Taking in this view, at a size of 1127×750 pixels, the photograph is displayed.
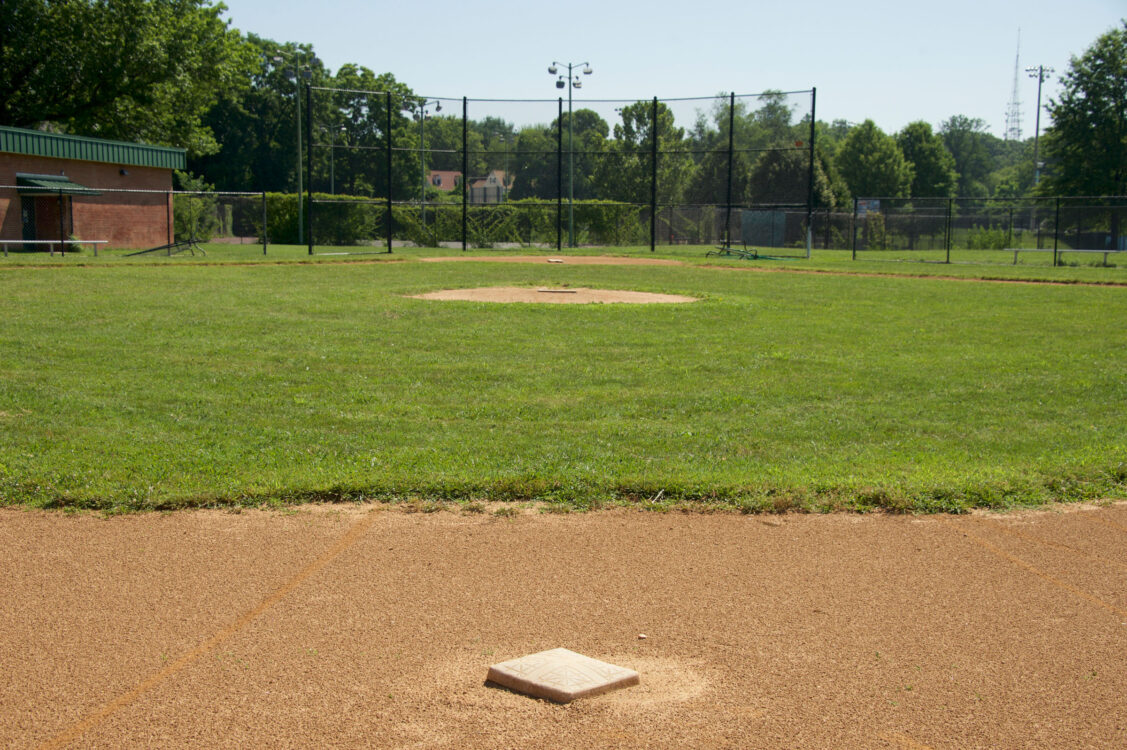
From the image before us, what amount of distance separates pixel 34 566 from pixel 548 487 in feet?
10.5

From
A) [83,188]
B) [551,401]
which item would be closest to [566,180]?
A: [83,188]

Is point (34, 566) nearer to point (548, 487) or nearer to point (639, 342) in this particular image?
point (548, 487)

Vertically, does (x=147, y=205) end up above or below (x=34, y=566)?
above

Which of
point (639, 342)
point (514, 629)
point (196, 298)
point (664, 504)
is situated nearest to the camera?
point (514, 629)

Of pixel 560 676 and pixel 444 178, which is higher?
pixel 444 178

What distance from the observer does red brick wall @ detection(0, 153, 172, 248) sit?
112 ft

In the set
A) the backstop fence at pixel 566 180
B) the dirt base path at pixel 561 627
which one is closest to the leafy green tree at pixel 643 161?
the backstop fence at pixel 566 180

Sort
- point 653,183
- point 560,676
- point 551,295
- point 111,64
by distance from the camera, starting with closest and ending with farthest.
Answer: point 560,676 < point 551,295 < point 653,183 < point 111,64

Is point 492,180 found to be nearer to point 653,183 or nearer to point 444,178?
point 444,178

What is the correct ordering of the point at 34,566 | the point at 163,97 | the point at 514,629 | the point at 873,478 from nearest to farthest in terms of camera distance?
the point at 514,629, the point at 34,566, the point at 873,478, the point at 163,97

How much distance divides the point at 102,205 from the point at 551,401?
3509cm

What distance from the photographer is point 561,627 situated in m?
4.41

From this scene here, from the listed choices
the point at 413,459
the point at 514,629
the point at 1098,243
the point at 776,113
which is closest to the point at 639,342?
the point at 413,459

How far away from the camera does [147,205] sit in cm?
4066
